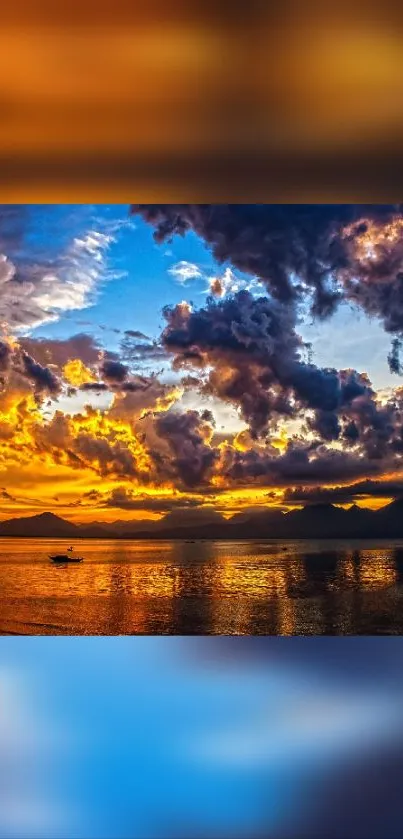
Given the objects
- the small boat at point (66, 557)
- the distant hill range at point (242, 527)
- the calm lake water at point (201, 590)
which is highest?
the distant hill range at point (242, 527)

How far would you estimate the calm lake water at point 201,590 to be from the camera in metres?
7.09

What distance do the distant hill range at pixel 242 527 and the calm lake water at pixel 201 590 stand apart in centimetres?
8

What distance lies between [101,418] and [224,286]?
1.49 meters

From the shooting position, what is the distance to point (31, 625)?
7109mm

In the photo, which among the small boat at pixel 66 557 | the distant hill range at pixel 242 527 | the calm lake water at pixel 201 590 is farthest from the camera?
the small boat at pixel 66 557

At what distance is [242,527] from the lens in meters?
7.24

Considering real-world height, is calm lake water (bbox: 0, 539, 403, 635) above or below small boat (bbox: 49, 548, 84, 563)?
below

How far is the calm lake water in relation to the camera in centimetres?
709

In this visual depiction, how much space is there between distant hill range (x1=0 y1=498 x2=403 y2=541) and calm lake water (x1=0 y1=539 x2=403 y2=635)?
8cm

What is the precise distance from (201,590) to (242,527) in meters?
0.67

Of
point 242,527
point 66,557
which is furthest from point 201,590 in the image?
point 66,557

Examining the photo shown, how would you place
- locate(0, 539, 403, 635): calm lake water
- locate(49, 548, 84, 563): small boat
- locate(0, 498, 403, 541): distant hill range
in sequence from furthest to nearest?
1. locate(49, 548, 84, 563): small boat
2. locate(0, 498, 403, 541): distant hill range
3. locate(0, 539, 403, 635): calm lake water
